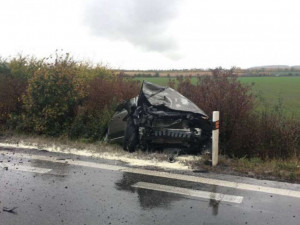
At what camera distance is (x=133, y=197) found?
15.9 feet

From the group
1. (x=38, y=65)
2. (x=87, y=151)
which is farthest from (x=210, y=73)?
(x=38, y=65)

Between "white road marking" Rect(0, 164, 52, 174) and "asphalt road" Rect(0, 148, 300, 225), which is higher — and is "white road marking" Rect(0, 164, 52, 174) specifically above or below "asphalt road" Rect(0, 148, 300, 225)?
above

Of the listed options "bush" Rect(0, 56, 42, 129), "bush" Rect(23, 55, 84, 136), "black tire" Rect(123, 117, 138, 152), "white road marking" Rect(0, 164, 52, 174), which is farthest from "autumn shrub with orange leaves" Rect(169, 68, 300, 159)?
"bush" Rect(0, 56, 42, 129)

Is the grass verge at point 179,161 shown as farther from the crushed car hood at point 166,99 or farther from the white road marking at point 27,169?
the white road marking at point 27,169

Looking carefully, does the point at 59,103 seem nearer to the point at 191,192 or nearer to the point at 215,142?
the point at 215,142

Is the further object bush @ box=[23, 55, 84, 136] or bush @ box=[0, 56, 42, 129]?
bush @ box=[0, 56, 42, 129]

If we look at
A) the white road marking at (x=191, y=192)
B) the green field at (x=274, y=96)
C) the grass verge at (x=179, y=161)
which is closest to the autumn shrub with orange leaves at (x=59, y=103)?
the grass verge at (x=179, y=161)

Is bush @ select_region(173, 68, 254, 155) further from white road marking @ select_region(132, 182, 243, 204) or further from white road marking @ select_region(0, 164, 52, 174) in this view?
white road marking @ select_region(0, 164, 52, 174)

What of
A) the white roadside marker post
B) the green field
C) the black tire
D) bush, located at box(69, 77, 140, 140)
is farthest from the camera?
the green field

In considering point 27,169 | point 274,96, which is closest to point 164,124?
point 27,169

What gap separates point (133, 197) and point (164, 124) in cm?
306

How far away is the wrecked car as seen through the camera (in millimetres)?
7488

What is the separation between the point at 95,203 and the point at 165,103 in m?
3.76

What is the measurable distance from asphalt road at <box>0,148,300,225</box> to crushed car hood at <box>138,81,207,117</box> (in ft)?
6.49
